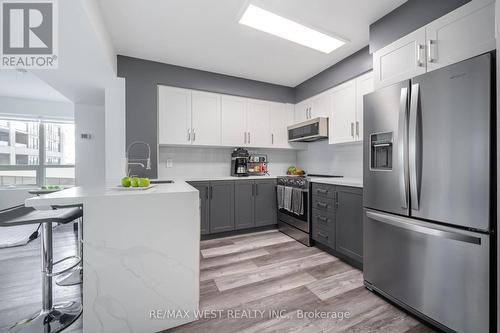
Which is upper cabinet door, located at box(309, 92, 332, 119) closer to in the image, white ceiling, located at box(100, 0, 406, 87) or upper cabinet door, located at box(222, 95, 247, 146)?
white ceiling, located at box(100, 0, 406, 87)

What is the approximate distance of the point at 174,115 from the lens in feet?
10.4

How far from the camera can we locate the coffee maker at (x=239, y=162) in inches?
140

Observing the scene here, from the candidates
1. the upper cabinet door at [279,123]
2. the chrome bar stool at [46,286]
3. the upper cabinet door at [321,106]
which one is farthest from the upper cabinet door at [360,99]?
the chrome bar stool at [46,286]

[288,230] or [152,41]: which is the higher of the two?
[152,41]

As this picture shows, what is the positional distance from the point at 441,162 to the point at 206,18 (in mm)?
2387

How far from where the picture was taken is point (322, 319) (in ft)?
5.06

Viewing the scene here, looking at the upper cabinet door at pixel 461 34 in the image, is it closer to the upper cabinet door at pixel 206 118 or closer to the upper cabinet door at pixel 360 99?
the upper cabinet door at pixel 360 99

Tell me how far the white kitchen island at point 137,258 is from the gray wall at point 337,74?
2.66m

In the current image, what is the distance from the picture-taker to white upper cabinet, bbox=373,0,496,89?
1.33 meters

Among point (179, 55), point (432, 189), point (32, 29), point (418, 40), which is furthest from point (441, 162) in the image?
point (32, 29)

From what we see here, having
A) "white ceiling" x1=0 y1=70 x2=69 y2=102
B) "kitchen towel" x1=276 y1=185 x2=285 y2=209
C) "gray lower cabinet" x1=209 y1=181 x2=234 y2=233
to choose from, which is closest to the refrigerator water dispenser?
"kitchen towel" x1=276 y1=185 x2=285 y2=209

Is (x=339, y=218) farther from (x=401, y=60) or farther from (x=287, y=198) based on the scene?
(x=401, y=60)

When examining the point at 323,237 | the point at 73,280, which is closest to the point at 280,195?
the point at 323,237

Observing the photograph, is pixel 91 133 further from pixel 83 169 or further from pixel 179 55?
pixel 179 55
